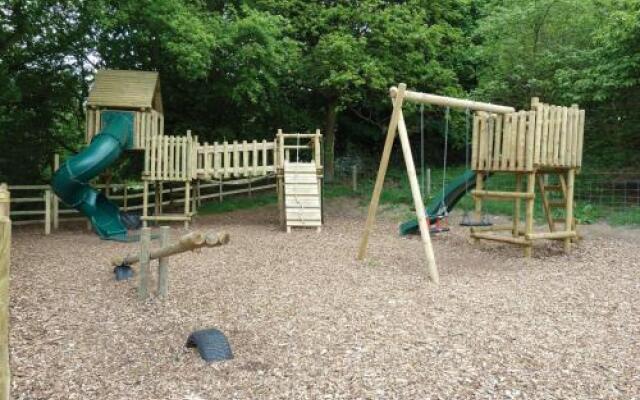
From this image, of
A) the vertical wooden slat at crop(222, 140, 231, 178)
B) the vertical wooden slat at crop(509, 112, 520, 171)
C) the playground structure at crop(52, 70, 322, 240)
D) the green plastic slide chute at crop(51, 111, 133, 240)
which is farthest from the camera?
the vertical wooden slat at crop(222, 140, 231, 178)

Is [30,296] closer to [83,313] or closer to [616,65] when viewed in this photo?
[83,313]

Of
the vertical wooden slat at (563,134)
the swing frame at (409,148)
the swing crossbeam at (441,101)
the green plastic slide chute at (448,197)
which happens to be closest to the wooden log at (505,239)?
the green plastic slide chute at (448,197)

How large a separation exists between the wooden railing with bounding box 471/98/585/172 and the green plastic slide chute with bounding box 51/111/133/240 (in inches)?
285

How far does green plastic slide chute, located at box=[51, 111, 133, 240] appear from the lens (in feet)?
36.9

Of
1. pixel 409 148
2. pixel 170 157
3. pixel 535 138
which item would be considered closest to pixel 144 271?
pixel 409 148

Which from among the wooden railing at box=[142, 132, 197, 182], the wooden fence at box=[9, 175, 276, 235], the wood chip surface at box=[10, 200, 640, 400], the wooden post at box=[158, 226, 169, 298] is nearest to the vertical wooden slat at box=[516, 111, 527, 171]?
the wood chip surface at box=[10, 200, 640, 400]

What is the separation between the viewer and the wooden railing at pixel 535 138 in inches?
354

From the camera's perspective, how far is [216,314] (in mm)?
5625

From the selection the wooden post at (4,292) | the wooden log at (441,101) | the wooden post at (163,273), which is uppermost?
the wooden log at (441,101)

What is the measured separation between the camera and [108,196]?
13.5 meters

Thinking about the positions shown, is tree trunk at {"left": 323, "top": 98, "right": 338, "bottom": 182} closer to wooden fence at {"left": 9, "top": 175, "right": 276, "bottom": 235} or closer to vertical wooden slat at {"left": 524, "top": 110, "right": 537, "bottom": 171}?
wooden fence at {"left": 9, "top": 175, "right": 276, "bottom": 235}

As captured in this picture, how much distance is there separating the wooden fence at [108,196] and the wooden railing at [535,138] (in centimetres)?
728

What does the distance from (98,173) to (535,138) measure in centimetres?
841

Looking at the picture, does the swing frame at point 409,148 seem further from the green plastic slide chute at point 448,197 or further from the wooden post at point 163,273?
the wooden post at point 163,273
